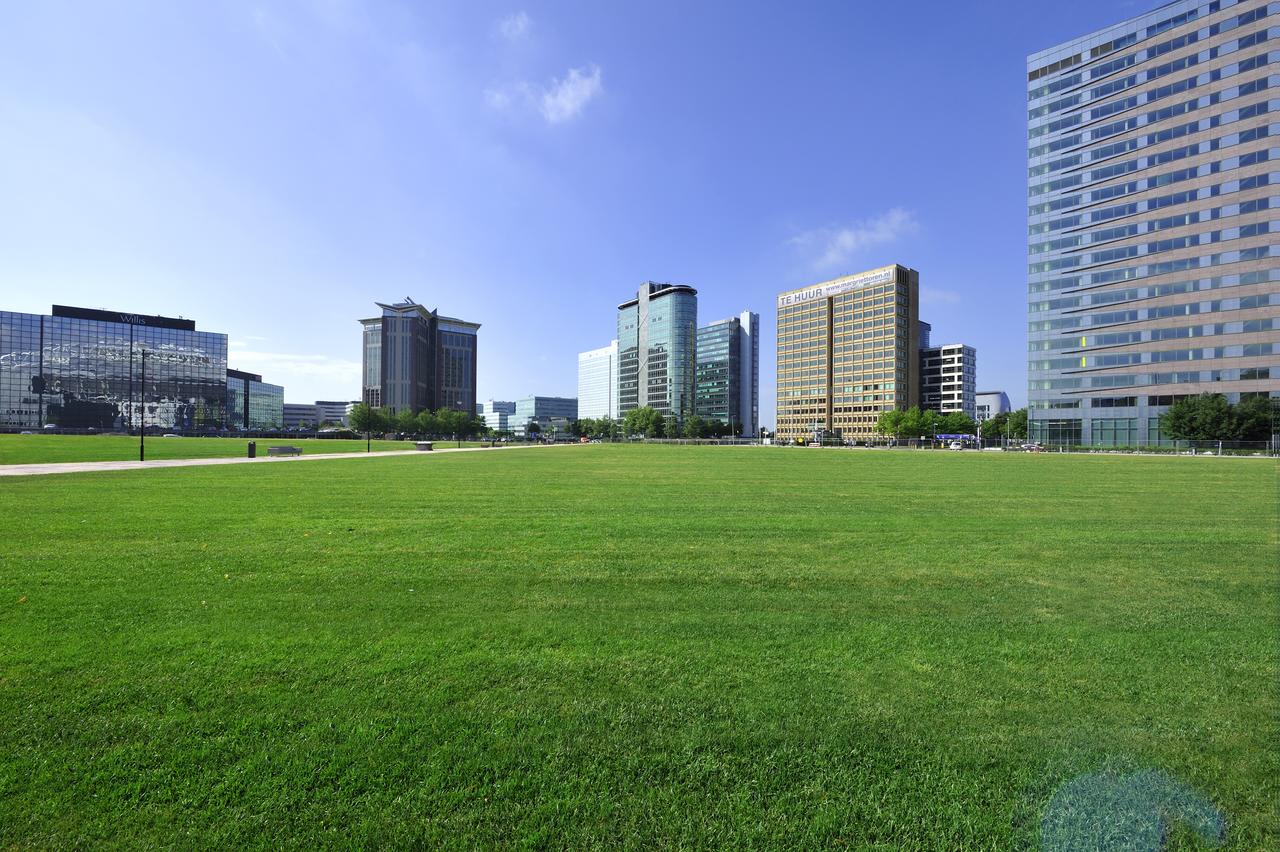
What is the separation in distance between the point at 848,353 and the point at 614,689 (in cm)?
17932

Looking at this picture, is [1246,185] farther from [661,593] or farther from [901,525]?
[661,593]

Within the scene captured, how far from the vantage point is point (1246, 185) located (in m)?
72.0

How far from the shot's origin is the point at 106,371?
502 feet

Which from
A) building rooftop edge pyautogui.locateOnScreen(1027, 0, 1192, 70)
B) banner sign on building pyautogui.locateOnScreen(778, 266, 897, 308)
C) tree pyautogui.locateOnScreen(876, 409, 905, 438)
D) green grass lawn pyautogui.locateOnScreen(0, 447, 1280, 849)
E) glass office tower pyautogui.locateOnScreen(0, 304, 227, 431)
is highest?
building rooftop edge pyautogui.locateOnScreen(1027, 0, 1192, 70)

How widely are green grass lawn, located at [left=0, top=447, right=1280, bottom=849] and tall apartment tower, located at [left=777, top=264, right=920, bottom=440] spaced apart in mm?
155648

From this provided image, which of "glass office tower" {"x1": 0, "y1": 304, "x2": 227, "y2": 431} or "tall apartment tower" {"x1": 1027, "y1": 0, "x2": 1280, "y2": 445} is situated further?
"glass office tower" {"x1": 0, "y1": 304, "x2": 227, "y2": 431}

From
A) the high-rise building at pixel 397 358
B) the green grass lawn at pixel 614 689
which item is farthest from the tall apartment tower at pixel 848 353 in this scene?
the green grass lawn at pixel 614 689

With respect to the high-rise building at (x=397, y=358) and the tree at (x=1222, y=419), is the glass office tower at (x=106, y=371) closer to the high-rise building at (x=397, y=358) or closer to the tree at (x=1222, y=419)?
the high-rise building at (x=397, y=358)

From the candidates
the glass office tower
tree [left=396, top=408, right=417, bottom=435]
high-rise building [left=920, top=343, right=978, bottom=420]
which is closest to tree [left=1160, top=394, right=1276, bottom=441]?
high-rise building [left=920, top=343, right=978, bottom=420]

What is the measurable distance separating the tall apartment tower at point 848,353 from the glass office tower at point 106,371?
18020 cm

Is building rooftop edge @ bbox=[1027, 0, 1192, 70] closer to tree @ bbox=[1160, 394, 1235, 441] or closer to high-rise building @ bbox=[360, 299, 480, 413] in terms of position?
tree @ bbox=[1160, 394, 1235, 441]

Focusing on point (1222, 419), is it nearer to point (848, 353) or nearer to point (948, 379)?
point (848, 353)

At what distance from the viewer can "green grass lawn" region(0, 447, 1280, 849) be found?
292 centimetres

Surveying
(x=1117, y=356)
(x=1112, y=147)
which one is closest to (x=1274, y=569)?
(x=1117, y=356)
